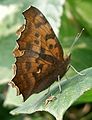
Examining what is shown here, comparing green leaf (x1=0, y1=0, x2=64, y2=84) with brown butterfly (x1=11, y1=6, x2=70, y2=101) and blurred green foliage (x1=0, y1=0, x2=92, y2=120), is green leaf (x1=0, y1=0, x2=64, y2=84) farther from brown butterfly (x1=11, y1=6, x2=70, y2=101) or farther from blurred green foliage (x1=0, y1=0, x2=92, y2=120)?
brown butterfly (x1=11, y1=6, x2=70, y2=101)

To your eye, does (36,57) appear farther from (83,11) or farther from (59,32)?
(83,11)

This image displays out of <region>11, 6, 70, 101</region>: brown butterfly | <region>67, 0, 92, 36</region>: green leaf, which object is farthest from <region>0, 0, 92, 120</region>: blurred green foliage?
<region>11, 6, 70, 101</region>: brown butterfly

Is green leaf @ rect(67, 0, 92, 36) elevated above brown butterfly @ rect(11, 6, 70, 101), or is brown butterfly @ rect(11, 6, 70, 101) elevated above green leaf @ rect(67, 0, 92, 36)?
brown butterfly @ rect(11, 6, 70, 101)

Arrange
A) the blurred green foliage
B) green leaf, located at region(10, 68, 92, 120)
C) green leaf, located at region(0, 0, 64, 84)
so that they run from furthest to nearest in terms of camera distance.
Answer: the blurred green foliage, green leaf, located at region(0, 0, 64, 84), green leaf, located at region(10, 68, 92, 120)

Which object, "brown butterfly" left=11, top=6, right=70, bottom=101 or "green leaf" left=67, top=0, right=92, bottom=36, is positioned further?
"green leaf" left=67, top=0, right=92, bottom=36

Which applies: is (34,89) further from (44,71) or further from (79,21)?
(79,21)

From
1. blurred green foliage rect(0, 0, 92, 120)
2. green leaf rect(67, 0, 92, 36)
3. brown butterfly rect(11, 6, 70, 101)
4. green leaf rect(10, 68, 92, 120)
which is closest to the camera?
green leaf rect(10, 68, 92, 120)

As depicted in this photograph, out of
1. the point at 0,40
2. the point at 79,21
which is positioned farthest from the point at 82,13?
the point at 0,40
